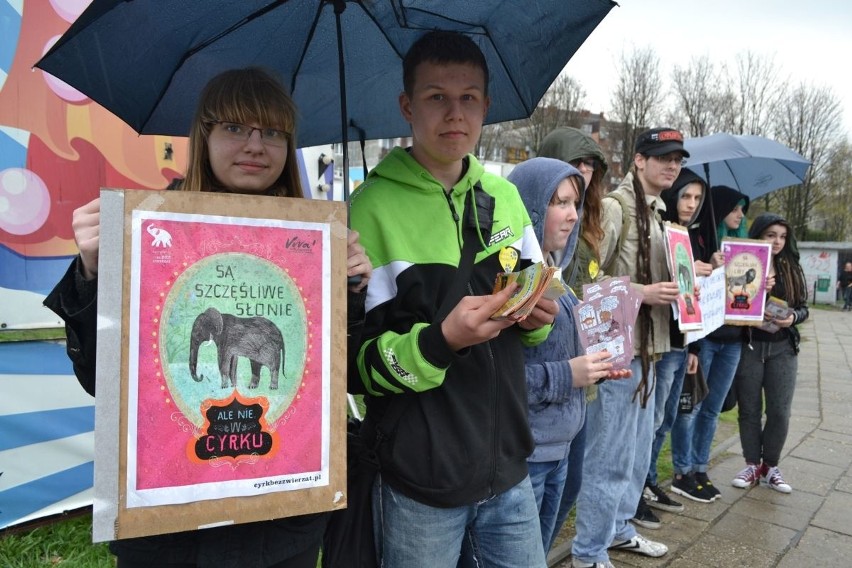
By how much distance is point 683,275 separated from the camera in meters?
3.82

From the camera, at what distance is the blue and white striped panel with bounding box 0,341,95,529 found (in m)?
3.53

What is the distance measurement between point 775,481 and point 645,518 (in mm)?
1593

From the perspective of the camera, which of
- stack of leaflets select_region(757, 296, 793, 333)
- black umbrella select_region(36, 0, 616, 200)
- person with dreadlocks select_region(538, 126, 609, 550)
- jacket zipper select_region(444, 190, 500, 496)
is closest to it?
black umbrella select_region(36, 0, 616, 200)

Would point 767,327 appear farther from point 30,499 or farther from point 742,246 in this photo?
point 30,499

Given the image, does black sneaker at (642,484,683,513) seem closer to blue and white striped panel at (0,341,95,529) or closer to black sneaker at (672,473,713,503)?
black sneaker at (672,473,713,503)

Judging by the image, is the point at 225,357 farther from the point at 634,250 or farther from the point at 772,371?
the point at 772,371

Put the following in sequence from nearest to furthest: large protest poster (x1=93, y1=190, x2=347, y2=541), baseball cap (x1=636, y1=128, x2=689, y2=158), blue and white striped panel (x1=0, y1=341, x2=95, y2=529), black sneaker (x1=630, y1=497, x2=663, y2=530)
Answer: large protest poster (x1=93, y1=190, x2=347, y2=541), blue and white striped panel (x1=0, y1=341, x2=95, y2=529), baseball cap (x1=636, y1=128, x2=689, y2=158), black sneaker (x1=630, y1=497, x2=663, y2=530)

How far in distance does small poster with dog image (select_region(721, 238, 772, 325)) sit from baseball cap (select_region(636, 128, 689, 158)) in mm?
1279

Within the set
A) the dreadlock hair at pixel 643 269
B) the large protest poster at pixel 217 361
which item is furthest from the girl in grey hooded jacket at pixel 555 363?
the large protest poster at pixel 217 361

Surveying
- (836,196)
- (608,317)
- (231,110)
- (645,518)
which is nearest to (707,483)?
(645,518)

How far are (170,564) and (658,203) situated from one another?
339 centimetres

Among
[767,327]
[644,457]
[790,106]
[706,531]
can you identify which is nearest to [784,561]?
[706,531]

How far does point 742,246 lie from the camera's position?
4.78m

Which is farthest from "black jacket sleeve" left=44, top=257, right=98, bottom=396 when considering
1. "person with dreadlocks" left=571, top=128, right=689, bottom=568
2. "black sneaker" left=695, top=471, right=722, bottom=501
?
"black sneaker" left=695, top=471, right=722, bottom=501
